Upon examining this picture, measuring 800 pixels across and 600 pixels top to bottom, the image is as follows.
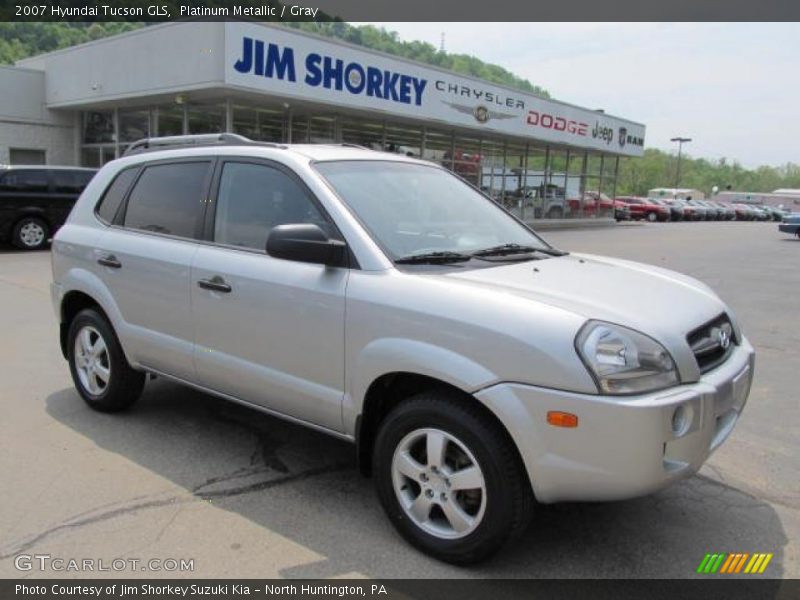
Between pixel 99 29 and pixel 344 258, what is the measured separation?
31166 millimetres

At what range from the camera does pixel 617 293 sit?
3.18 meters

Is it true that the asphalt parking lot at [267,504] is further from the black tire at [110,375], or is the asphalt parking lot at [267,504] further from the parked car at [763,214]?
the parked car at [763,214]

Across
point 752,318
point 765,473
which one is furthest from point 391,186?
point 752,318

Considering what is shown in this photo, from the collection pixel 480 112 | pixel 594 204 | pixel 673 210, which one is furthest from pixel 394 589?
pixel 673 210

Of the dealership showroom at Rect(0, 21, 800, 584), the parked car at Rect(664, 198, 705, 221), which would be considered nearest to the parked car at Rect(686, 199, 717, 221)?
the parked car at Rect(664, 198, 705, 221)

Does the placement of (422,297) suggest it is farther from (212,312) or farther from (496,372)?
(212,312)

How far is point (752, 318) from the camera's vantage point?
9.34 m

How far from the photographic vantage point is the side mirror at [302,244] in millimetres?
3275

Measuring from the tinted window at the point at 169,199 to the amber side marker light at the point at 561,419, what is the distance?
250 centimetres

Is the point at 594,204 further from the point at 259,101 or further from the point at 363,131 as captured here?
the point at 259,101

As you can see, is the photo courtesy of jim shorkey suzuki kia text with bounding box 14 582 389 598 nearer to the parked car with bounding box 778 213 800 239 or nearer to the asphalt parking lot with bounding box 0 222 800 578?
the asphalt parking lot with bounding box 0 222 800 578

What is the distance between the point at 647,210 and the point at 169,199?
47.6 m

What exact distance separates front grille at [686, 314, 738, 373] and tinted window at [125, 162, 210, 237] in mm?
2826

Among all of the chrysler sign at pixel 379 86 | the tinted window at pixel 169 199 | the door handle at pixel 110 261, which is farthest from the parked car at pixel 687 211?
the door handle at pixel 110 261
